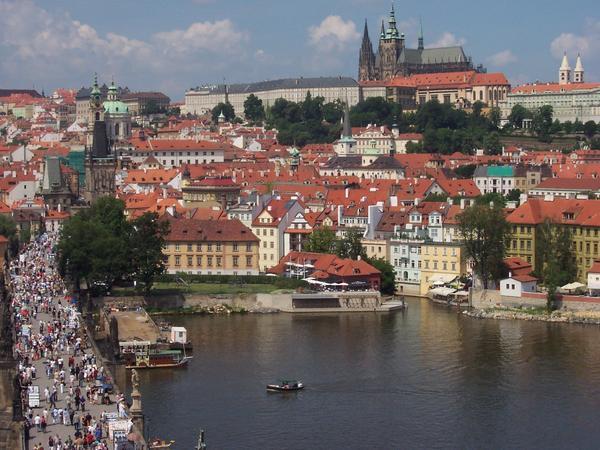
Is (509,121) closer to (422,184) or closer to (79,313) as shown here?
(422,184)

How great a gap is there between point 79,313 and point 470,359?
9671 millimetres

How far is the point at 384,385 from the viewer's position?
32.1 m

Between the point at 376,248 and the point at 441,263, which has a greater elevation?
the point at 376,248

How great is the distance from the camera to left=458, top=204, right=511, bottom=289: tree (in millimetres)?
44344

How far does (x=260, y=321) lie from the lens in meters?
42.0

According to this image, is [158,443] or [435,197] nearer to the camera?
[158,443]

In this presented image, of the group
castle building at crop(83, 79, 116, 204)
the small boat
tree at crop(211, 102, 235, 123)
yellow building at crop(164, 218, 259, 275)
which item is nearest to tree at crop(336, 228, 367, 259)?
yellow building at crop(164, 218, 259, 275)

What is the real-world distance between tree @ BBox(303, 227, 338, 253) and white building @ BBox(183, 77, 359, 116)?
87.8m

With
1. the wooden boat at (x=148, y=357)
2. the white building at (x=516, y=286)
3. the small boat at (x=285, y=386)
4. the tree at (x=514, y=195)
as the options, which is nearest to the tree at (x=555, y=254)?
the white building at (x=516, y=286)

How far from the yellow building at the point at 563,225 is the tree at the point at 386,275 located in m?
3.85

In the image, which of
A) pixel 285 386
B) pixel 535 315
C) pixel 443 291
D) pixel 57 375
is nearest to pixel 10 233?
pixel 443 291

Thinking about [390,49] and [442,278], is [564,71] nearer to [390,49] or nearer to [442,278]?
[390,49]

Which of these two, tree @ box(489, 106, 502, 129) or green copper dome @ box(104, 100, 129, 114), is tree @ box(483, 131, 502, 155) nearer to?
tree @ box(489, 106, 502, 129)

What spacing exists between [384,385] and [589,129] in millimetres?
83018
